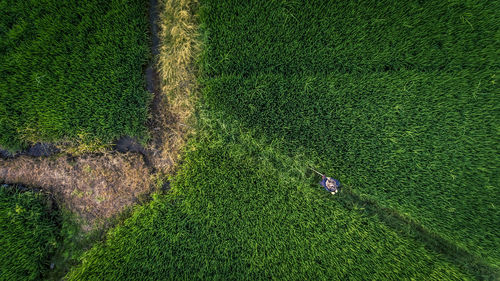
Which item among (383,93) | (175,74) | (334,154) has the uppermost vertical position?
(383,93)

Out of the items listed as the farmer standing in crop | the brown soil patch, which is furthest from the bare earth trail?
the farmer standing in crop

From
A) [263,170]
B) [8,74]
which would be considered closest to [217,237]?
[263,170]

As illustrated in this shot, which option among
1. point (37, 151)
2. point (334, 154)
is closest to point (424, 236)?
point (334, 154)

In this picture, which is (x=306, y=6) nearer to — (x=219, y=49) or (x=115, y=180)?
(x=219, y=49)

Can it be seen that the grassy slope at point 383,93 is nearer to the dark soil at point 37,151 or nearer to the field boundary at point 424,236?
the field boundary at point 424,236

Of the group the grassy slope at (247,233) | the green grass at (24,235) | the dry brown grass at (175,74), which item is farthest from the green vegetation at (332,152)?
the green grass at (24,235)

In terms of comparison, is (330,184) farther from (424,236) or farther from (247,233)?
(424,236)
